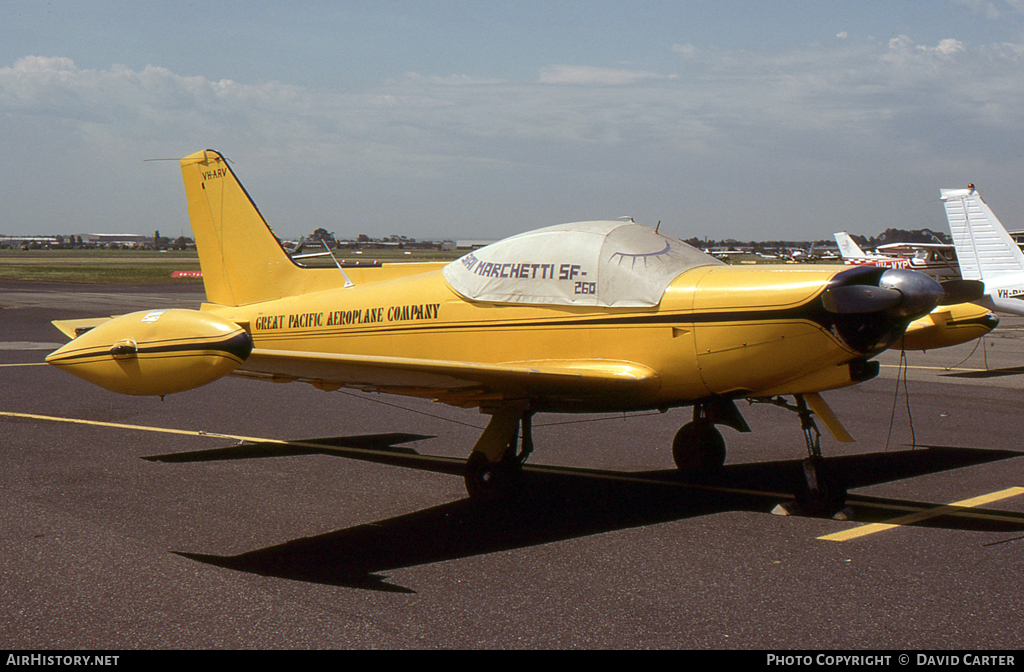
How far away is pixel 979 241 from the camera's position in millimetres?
17688

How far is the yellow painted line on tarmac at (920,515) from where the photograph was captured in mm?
5855

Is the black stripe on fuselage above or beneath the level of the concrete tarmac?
above

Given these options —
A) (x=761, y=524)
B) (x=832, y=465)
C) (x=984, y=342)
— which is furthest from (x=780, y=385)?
(x=984, y=342)

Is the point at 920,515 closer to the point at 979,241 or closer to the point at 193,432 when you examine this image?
the point at 193,432

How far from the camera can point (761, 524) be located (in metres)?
6.14

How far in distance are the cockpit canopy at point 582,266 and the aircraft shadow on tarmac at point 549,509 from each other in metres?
1.61

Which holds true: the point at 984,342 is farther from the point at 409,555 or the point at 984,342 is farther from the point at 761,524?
the point at 409,555

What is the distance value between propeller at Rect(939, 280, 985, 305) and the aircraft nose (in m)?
1.91

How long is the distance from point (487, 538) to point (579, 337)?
160cm

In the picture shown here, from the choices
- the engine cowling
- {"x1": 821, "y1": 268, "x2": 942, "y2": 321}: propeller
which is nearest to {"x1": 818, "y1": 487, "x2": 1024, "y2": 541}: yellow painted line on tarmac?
{"x1": 821, "y1": 268, "x2": 942, "y2": 321}: propeller

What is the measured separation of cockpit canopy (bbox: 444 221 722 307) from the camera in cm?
632

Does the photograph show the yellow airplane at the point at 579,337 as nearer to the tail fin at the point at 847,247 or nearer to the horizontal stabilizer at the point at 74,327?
the horizontal stabilizer at the point at 74,327

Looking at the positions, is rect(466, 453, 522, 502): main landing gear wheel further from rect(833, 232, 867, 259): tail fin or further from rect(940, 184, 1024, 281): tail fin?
rect(833, 232, 867, 259): tail fin
